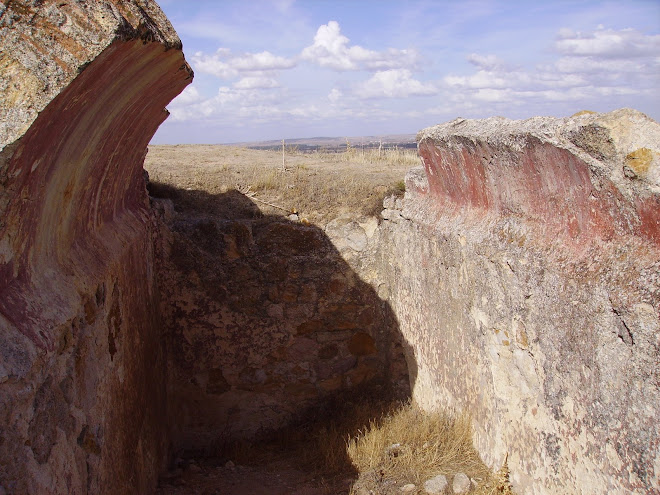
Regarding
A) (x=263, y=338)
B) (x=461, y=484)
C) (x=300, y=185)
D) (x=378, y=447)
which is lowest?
(x=378, y=447)

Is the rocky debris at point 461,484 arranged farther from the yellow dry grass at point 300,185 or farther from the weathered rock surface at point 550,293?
the yellow dry grass at point 300,185

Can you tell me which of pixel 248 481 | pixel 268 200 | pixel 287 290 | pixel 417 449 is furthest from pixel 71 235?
pixel 268 200

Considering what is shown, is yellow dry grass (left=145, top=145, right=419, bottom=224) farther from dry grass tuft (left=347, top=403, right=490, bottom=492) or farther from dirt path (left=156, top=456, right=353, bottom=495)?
dirt path (left=156, top=456, right=353, bottom=495)

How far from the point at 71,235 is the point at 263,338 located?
2360 mm

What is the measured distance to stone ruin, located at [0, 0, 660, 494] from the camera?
1746mm

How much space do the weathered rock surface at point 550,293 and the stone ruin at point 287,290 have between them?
11 mm

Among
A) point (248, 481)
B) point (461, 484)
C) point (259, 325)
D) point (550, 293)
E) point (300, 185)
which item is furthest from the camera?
point (300, 185)

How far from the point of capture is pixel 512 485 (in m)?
2.79

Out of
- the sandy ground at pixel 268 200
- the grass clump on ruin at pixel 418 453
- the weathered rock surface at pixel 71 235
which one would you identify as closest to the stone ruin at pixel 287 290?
the weathered rock surface at pixel 71 235

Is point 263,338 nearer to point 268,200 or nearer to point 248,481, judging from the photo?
point 248,481

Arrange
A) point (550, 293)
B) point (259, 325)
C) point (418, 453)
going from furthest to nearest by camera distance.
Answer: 1. point (259, 325)
2. point (418, 453)
3. point (550, 293)

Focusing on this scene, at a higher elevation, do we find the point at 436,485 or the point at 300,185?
the point at 300,185

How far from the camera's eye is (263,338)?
4.54 metres

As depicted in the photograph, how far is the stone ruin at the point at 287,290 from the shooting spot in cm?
175
